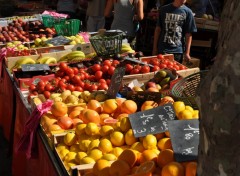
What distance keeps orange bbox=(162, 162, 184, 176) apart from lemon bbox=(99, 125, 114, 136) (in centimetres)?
78

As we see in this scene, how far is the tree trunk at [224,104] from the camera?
1.08m

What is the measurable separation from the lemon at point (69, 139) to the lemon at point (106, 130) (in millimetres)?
195

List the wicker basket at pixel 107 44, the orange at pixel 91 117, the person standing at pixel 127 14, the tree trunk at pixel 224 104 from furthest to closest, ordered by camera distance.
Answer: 1. the person standing at pixel 127 14
2. the wicker basket at pixel 107 44
3. the orange at pixel 91 117
4. the tree trunk at pixel 224 104

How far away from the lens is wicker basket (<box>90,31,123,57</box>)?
484 cm

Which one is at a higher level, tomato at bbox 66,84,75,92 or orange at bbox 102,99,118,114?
orange at bbox 102,99,118,114

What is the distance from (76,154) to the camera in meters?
2.70

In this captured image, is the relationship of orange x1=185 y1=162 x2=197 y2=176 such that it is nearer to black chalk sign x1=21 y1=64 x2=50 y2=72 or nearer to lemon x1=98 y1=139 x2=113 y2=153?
lemon x1=98 y1=139 x2=113 y2=153

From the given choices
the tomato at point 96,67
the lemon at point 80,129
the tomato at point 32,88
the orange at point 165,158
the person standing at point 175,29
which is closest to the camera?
the orange at point 165,158

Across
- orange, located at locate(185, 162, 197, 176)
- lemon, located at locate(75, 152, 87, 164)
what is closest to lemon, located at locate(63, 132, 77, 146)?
lemon, located at locate(75, 152, 87, 164)

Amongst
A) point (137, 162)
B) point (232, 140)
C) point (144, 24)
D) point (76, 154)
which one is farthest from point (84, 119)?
point (144, 24)

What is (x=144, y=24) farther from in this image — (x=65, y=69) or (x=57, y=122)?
(x=57, y=122)

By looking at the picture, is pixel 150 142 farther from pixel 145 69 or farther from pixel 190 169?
pixel 145 69

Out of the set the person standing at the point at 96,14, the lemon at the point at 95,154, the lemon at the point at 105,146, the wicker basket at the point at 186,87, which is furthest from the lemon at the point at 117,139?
the person standing at the point at 96,14

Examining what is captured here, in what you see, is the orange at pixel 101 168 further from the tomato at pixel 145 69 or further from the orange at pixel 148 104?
the tomato at pixel 145 69
